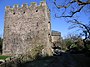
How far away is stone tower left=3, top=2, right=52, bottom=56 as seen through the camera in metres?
30.8

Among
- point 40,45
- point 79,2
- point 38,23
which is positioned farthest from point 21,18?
point 79,2

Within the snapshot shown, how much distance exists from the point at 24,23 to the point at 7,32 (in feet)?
11.0

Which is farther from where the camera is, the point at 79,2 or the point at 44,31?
the point at 44,31

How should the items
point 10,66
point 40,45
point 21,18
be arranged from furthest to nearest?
point 21,18
point 40,45
point 10,66

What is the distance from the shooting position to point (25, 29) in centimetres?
3162

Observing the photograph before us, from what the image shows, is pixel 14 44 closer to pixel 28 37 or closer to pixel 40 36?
pixel 28 37

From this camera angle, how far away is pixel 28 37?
31312 millimetres

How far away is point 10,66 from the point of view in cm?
1561

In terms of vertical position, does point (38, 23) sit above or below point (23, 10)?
below

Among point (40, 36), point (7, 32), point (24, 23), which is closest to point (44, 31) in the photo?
point (40, 36)

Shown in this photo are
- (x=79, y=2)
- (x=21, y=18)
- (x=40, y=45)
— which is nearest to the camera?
(x=79, y=2)

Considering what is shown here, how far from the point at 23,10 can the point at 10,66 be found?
58.8ft

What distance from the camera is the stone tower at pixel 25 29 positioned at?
101 ft

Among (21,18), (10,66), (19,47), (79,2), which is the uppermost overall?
(21,18)
